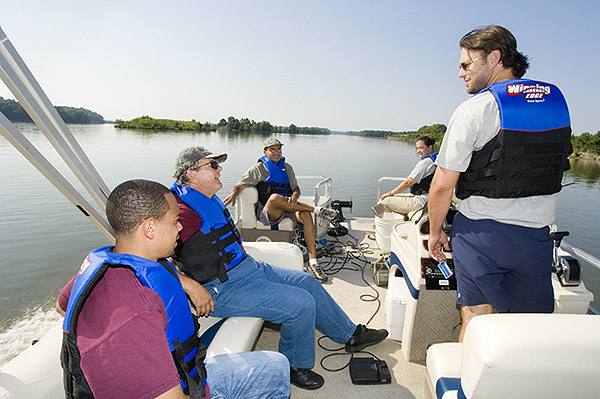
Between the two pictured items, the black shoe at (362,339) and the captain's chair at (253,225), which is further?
the captain's chair at (253,225)

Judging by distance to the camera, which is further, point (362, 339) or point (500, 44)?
point (362, 339)

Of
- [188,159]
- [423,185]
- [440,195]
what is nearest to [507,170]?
[440,195]

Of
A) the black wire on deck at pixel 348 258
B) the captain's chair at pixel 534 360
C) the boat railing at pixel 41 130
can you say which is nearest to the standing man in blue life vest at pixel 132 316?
the boat railing at pixel 41 130

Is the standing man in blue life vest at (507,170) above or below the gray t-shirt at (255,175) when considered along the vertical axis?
above

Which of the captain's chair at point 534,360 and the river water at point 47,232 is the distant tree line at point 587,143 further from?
the captain's chair at point 534,360

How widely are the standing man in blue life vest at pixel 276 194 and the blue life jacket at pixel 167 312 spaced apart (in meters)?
2.31

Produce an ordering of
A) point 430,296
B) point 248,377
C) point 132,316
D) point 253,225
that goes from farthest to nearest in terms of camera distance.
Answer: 1. point 253,225
2. point 430,296
3. point 248,377
4. point 132,316

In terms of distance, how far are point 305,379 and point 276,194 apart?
6.73ft

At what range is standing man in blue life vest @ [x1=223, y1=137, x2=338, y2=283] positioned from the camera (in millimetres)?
3562

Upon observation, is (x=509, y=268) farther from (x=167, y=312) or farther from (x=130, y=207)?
(x=130, y=207)

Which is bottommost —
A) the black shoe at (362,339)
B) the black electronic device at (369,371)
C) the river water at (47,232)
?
the river water at (47,232)

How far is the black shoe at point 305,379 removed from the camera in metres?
1.83

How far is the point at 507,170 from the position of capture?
54.9 inches

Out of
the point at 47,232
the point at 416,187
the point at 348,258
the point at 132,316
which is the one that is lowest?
the point at 47,232
